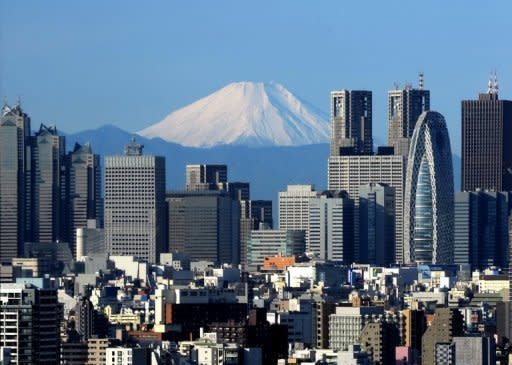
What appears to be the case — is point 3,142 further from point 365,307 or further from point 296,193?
point 365,307

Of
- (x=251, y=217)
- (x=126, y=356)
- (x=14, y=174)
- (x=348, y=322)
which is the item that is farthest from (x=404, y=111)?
(x=126, y=356)

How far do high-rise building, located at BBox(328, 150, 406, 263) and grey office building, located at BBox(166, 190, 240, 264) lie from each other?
719 cm

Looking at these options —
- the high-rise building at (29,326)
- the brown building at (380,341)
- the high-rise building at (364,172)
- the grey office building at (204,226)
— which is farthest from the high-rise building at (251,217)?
the high-rise building at (29,326)

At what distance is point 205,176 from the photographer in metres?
132

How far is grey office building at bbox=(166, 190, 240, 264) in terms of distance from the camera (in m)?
120

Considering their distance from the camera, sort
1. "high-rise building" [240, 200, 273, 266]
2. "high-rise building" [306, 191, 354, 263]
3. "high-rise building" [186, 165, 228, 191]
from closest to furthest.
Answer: "high-rise building" [306, 191, 354, 263] → "high-rise building" [240, 200, 273, 266] → "high-rise building" [186, 165, 228, 191]

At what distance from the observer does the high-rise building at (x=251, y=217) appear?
12229 centimetres

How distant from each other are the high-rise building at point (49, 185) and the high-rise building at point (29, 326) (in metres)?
69.5

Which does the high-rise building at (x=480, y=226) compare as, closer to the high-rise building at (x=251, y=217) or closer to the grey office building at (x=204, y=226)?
the high-rise building at (x=251, y=217)

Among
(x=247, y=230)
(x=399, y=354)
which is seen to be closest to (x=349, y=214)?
(x=247, y=230)

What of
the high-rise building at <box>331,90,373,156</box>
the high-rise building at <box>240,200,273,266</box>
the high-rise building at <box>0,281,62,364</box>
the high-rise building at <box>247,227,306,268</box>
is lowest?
the high-rise building at <box>0,281,62,364</box>

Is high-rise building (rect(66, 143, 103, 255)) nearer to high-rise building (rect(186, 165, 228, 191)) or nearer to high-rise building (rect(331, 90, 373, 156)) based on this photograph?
high-rise building (rect(186, 165, 228, 191))

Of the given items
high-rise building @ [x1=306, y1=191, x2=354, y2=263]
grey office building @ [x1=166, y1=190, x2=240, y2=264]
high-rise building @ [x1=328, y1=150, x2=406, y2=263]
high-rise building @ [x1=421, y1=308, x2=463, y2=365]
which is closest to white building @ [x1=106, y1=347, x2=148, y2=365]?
high-rise building @ [x1=421, y1=308, x2=463, y2=365]

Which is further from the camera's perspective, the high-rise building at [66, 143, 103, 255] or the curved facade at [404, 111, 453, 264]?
the high-rise building at [66, 143, 103, 255]
